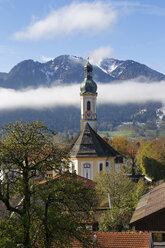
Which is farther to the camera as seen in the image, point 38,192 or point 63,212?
point 63,212

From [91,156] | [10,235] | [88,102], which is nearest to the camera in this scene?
[10,235]

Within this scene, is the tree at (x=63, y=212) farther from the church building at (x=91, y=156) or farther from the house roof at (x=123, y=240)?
the church building at (x=91, y=156)

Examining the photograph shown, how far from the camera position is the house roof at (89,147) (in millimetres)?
50969

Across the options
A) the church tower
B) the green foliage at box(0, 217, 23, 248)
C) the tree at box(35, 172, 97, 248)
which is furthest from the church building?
the green foliage at box(0, 217, 23, 248)

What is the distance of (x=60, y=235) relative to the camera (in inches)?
543

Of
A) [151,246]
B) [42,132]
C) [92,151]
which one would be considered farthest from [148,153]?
[42,132]

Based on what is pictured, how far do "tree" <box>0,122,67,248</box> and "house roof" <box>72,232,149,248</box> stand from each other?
18.4ft

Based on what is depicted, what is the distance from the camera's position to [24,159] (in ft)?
47.4

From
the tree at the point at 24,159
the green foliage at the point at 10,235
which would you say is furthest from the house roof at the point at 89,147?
the green foliage at the point at 10,235

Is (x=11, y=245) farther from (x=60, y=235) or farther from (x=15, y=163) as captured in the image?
(x=15, y=163)

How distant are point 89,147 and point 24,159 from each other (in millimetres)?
37570

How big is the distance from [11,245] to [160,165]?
5515cm

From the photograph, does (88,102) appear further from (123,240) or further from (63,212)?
(63,212)

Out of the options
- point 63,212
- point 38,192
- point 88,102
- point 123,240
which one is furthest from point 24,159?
point 88,102
